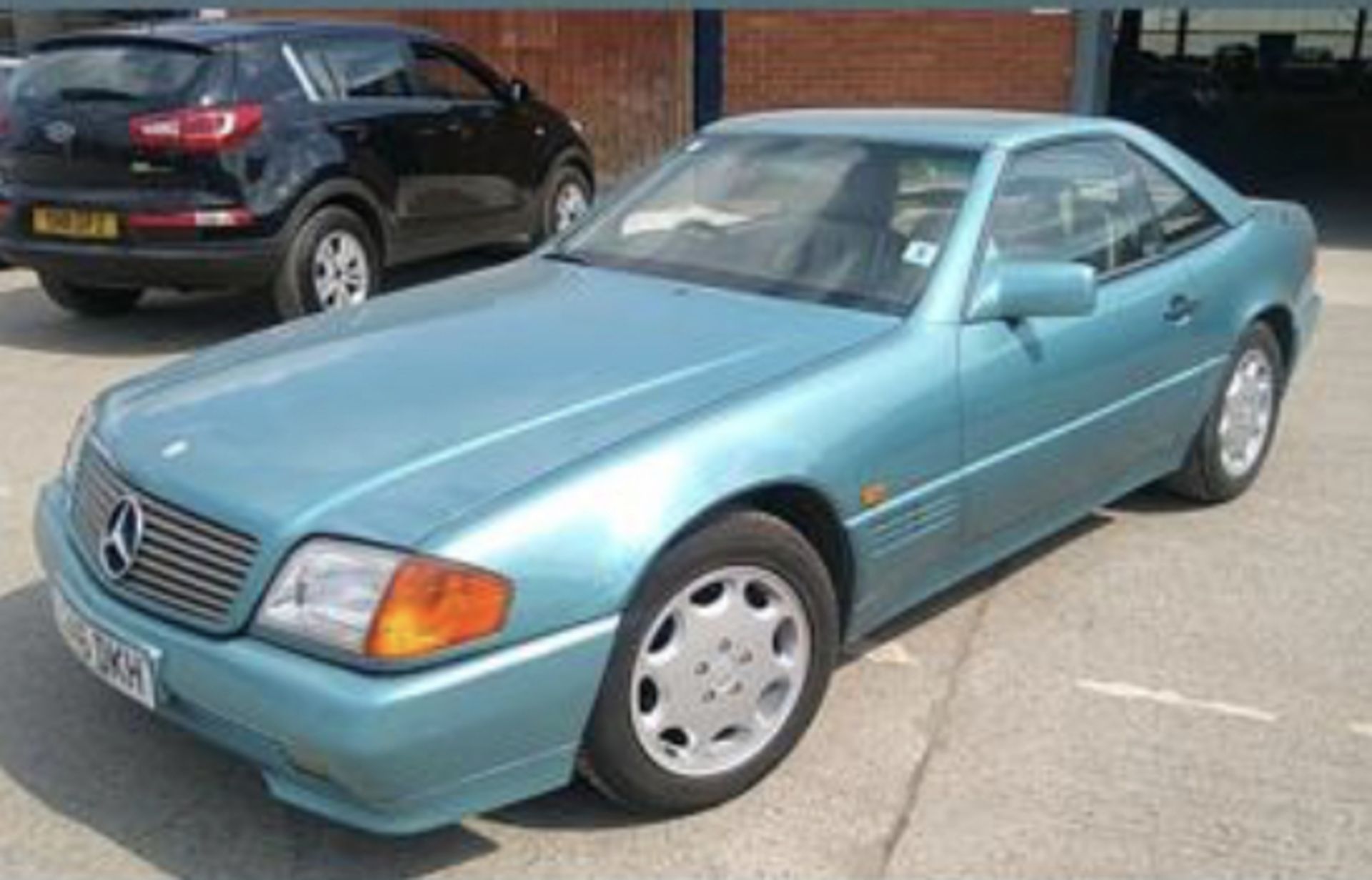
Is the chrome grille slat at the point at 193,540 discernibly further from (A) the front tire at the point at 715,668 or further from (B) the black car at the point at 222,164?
(B) the black car at the point at 222,164

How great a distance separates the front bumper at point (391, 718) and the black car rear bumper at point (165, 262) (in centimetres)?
476

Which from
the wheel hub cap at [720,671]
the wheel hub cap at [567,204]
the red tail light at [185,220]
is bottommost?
the wheel hub cap at [567,204]

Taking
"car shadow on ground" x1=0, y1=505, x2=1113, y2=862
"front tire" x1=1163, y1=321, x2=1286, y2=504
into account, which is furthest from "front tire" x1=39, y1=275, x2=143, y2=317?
"front tire" x1=1163, y1=321, x2=1286, y2=504

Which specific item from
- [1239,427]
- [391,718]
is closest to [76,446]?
[391,718]

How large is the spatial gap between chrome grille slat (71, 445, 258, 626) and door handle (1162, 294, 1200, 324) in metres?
2.89

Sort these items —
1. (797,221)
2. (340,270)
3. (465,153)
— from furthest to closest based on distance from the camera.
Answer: (465,153), (340,270), (797,221)

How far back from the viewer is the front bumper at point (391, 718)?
2.77 m

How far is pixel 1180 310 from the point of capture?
15.5ft

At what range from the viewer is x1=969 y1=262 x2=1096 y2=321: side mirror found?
386 cm

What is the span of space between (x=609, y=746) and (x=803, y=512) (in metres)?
0.72

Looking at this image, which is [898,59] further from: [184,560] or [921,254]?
[184,560]

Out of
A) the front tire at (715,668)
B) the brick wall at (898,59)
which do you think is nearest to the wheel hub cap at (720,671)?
the front tire at (715,668)

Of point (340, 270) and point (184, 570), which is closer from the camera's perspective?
point (184, 570)

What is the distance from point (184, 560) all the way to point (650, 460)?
0.94 m
